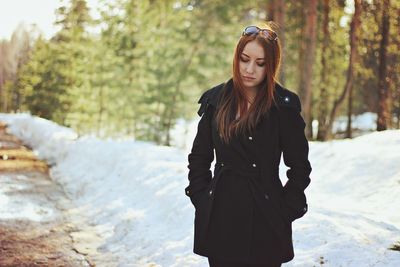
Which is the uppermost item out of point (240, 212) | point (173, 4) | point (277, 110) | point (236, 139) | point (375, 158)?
point (173, 4)

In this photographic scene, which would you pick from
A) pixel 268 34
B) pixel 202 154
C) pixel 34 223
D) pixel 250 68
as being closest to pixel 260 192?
pixel 202 154

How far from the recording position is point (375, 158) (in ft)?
35.5

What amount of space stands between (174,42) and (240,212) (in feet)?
59.8

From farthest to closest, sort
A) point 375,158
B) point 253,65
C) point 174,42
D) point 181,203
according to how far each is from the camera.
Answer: point 174,42 < point 375,158 < point 181,203 < point 253,65

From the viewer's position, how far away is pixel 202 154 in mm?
2945

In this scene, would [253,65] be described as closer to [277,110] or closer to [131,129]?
[277,110]

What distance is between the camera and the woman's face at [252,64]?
2631mm

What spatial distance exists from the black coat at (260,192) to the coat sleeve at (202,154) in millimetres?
164

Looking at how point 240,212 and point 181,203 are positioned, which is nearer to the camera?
point 240,212

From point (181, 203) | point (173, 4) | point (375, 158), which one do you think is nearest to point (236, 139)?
point (181, 203)

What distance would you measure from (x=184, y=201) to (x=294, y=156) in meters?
5.44

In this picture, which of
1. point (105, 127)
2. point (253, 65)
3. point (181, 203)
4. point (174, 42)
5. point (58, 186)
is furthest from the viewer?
point (105, 127)

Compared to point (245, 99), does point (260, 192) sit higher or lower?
lower

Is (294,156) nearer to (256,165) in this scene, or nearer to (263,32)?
(256,165)
